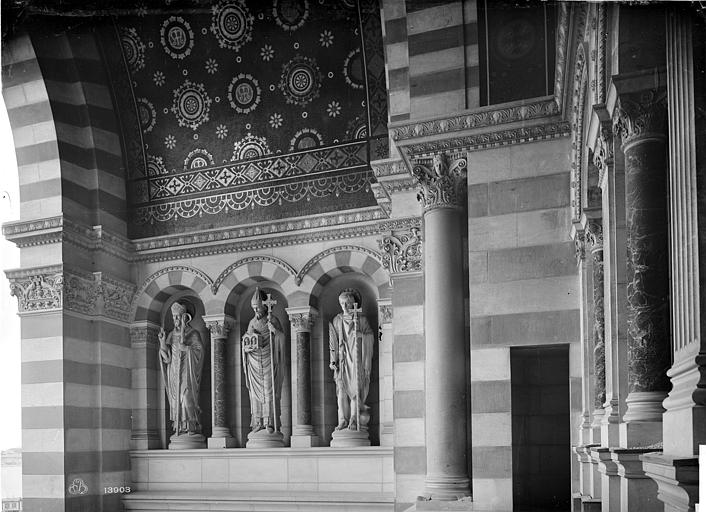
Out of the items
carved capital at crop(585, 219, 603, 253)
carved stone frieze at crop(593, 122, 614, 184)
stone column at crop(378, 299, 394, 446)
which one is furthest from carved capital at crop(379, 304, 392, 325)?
carved stone frieze at crop(593, 122, 614, 184)

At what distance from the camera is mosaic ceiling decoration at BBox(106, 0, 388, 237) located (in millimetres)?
13125

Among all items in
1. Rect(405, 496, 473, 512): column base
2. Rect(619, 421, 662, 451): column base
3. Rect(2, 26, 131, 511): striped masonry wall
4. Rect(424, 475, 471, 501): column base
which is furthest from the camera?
Rect(2, 26, 131, 511): striped masonry wall

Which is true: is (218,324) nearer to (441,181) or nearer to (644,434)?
(441,181)

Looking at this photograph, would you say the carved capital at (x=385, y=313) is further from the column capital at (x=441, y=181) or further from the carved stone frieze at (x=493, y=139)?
the carved stone frieze at (x=493, y=139)

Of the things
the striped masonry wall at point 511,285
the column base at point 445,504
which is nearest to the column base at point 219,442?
the column base at point 445,504

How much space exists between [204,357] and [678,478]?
1120 cm

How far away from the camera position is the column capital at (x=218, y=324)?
1366 centimetres

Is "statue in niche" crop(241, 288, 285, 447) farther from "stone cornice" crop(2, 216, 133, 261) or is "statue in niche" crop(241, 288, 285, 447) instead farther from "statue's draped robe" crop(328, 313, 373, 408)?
"stone cornice" crop(2, 216, 133, 261)

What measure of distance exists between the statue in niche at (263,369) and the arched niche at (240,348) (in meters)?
0.19

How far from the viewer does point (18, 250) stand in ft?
43.0

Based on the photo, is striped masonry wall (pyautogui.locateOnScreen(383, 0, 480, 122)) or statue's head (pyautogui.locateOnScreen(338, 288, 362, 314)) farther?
statue's head (pyautogui.locateOnScreen(338, 288, 362, 314))

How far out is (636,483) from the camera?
4824 millimetres

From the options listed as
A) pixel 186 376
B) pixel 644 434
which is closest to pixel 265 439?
pixel 186 376

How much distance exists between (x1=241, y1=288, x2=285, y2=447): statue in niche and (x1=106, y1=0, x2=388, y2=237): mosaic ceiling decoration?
176 centimetres
